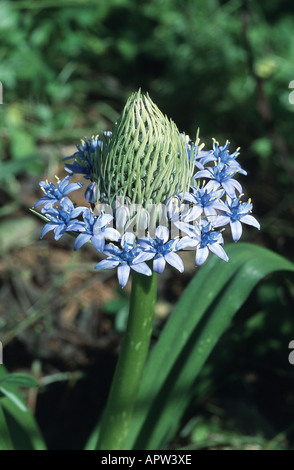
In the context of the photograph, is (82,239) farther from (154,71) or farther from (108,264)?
(154,71)

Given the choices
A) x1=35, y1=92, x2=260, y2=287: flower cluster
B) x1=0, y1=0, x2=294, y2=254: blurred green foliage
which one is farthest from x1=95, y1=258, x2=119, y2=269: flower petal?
x1=0, y1=0, x2=294, y2=254: blurred green foliage

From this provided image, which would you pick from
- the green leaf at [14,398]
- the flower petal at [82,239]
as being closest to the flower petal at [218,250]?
the flower petal at [82,239]

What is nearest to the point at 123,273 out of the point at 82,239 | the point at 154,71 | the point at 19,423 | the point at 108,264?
the point at 108,264

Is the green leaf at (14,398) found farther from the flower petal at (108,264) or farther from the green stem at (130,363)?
the flower petal at (108,264)

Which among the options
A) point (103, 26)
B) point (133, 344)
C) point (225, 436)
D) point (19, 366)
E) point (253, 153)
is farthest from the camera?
point (103, 26)
